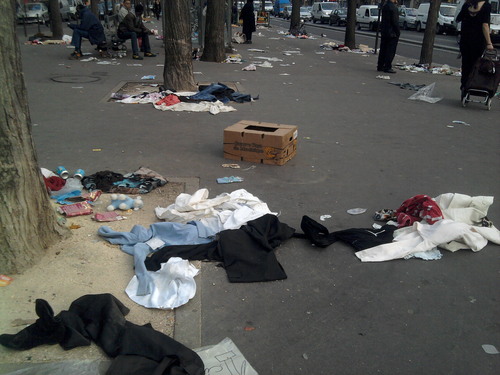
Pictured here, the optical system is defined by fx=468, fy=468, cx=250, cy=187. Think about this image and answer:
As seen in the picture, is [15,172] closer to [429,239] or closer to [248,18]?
[429,239]

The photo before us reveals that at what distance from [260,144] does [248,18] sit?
1753 centimetres

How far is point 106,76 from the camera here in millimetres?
12203

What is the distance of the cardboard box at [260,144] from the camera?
5.89m

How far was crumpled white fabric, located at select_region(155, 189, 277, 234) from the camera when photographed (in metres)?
4.26

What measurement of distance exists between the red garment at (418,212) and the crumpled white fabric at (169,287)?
208cm

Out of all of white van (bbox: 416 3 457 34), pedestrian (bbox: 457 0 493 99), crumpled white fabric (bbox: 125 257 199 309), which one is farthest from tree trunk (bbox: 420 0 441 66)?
white van (bbox: 416 3 457 34)

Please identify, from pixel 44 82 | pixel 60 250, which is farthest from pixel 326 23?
pixel 60 250

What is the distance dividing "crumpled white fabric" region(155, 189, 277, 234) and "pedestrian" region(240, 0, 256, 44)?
60.2ft

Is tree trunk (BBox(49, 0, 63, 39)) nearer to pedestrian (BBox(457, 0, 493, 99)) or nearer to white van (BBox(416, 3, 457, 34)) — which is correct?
pedestrian (BBox(457, 0, 493, 99))

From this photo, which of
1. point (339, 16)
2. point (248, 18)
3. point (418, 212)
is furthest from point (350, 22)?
point (339, 16)

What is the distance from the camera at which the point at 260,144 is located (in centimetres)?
596

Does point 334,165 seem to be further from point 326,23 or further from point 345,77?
point 326,23

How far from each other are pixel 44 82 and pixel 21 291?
30.2ft

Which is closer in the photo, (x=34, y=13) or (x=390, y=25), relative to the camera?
(x=390, y=25)
